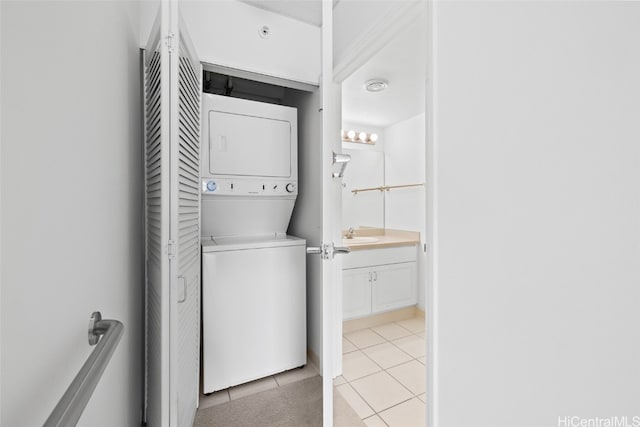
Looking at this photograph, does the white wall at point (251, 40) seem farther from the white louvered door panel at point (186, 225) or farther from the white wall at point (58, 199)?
the white wall at point (58, 199)

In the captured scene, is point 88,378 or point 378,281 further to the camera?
point 378,281

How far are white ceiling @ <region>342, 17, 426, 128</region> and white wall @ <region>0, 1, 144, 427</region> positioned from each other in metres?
1.28

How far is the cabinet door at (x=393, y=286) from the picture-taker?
2.94 meters

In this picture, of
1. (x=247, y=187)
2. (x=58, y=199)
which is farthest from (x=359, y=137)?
(x=58, y=199)

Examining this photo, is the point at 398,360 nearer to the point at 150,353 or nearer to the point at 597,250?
the point at 150,353

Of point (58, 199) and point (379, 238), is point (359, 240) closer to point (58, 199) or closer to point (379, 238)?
point (379, 238)

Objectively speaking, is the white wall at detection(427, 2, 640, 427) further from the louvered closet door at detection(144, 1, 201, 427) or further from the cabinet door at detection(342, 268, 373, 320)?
the cabinet door at detection(342, 268, 373, 320)

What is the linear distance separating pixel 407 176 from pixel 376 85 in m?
1.26

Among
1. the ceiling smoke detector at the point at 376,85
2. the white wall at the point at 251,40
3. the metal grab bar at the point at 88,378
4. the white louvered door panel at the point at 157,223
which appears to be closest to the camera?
the metal grab bar at the point at 88,378

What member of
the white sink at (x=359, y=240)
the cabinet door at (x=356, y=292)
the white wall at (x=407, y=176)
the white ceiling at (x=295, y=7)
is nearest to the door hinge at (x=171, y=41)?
the white ceiling at (x=295, y=7)

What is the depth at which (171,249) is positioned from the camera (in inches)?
44.8

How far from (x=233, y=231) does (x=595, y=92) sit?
1.99 m

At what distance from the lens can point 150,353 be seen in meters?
1.38

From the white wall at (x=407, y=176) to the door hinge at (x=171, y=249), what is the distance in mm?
2541
